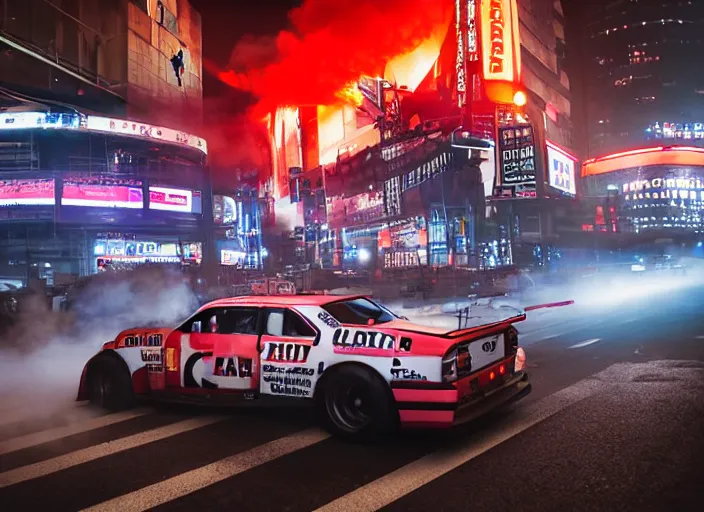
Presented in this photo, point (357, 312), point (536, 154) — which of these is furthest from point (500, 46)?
point (357, 312)

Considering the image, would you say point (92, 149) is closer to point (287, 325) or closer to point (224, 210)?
point (224, 210)

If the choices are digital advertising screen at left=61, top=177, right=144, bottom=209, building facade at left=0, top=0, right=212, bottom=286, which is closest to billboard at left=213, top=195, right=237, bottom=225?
building facade at left=0, top=0, right=212, bottom=286

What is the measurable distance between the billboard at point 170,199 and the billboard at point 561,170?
88.0 ft

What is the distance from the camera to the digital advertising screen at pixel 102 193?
106ft

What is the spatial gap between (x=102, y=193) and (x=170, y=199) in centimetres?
471

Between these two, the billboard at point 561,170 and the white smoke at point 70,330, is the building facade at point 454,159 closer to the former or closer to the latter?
the billboard at point 561,170

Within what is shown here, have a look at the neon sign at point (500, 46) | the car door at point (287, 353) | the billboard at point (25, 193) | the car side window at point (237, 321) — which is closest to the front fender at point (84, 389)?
the car side window at point (237, 321)

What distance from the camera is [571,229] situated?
1759 inches

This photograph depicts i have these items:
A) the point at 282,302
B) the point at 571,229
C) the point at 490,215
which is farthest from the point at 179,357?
the point at 571,229

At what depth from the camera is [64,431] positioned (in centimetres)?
536

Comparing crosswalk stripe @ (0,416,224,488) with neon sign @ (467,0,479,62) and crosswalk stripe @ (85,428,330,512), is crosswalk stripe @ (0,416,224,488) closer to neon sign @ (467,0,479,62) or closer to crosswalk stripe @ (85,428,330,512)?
crosswalk stripe @ (85,428,330,512)

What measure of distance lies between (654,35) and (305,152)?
3482 inches

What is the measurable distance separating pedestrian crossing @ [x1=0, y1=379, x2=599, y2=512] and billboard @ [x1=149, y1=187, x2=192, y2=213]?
1276 inches

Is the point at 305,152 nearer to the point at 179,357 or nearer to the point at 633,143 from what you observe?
the point at 179,357
